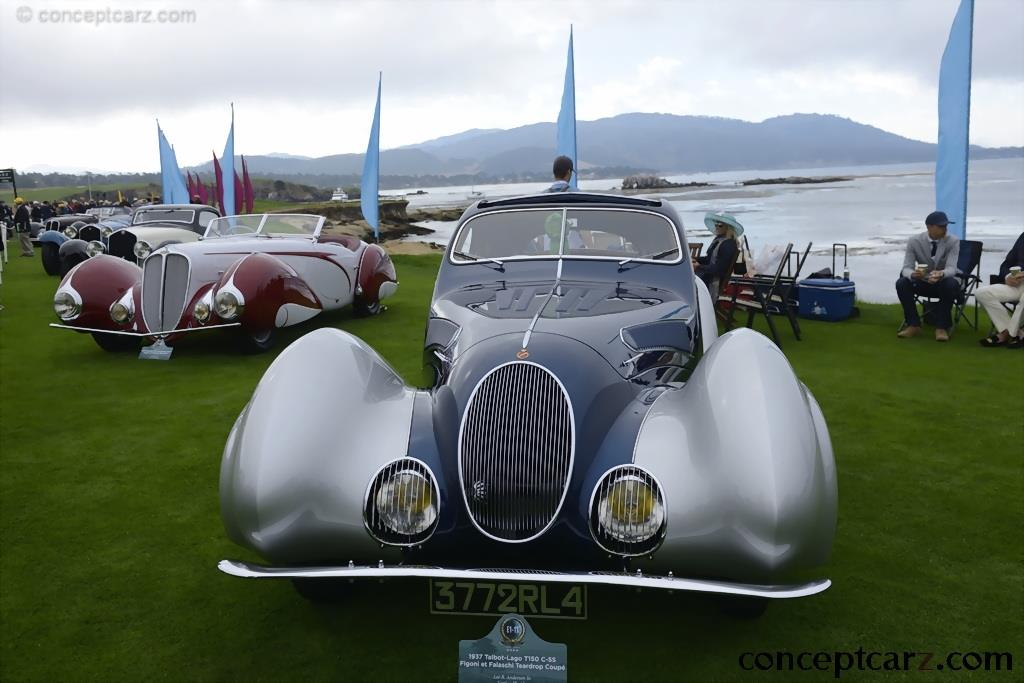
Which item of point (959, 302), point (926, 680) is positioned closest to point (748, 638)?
point (926, 680)

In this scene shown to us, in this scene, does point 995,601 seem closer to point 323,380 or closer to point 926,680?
point 926,680

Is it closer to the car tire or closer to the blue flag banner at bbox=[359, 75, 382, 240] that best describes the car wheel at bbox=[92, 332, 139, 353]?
the car tire

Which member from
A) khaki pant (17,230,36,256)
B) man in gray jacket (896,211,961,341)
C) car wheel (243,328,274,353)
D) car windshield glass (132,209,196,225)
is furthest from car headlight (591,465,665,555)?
khaki pant (17,230,36,256)

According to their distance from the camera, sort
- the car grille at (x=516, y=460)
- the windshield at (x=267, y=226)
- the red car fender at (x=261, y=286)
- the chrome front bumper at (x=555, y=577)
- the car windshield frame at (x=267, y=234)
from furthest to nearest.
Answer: the windshield at (x=267, y=226)
the car windshield frame at (x=267, y=234)
the red car fender at (x=261, y=286)
the car grille at (x=516, y=460)
the chrome front bumper at (x=555, y=577)

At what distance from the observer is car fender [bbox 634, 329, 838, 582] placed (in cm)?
246

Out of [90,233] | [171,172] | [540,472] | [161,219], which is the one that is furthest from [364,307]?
[171,172]

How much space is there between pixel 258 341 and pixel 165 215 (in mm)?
8822

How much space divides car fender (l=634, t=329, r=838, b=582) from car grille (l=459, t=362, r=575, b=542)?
0.31 metres

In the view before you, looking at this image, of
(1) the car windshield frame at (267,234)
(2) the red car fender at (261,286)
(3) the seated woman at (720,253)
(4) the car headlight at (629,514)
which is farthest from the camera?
(1) the car windshield frame at (267,234)

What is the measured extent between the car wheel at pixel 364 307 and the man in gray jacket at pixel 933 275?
655 cm

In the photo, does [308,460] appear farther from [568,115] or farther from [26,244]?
[26,244]

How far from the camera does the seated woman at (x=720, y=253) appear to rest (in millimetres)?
8305

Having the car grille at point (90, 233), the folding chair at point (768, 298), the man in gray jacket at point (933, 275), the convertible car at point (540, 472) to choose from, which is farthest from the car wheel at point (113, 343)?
the car grille at point (90, 233)

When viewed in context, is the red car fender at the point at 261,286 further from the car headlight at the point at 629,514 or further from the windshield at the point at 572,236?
the car headlight at the point at 629,514
